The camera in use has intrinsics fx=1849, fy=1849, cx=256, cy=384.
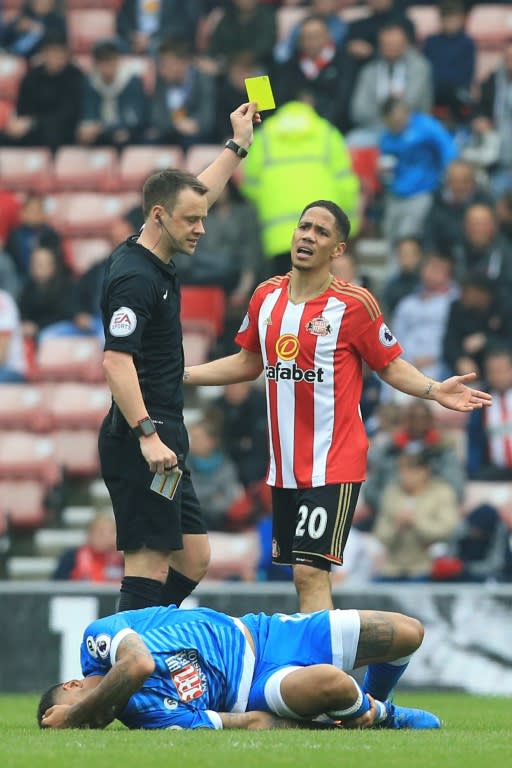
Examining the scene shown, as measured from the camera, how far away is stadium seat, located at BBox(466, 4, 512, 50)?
17.8 m

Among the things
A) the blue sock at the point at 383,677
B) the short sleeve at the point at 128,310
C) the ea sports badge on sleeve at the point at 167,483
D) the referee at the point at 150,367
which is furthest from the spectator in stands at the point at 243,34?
the blue sock at the point at 383,677

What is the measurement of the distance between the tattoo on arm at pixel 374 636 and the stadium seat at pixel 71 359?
28.4 ft

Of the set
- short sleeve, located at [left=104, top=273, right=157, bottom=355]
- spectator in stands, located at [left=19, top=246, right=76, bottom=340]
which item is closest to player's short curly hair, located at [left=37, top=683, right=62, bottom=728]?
short sleeve, located at [left=104, top=273, right=157, bottom=355]

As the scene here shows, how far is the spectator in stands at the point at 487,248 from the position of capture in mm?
15156

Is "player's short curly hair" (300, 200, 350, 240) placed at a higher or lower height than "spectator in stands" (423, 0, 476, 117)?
lower

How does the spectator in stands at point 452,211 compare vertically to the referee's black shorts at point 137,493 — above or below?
above

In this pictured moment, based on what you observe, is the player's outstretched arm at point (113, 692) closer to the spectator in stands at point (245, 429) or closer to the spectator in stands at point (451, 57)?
the spectator in stands at point (245, 429)

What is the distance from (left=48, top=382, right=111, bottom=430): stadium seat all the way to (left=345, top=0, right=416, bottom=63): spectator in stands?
13.1 feet

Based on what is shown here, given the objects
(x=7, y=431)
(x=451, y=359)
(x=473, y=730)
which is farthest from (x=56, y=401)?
(x=473, y=730)

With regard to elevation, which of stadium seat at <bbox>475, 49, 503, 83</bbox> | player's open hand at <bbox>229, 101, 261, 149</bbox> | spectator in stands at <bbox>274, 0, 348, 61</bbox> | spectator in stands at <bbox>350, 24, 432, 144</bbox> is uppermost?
spectator in stands at <bbox>274, 0, 348, 61</bbox>

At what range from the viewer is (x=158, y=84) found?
17609 mm

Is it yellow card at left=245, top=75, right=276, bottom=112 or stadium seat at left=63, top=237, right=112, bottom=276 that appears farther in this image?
stadium seat at left=63, top=237, right=112, bottom=276

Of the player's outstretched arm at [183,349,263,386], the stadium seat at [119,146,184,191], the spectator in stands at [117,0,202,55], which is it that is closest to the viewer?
the player's outstretched arm at [183,349,263,386]

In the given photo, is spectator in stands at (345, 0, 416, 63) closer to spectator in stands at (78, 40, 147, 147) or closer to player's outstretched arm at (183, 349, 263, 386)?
spectator in stands at (78, 40, 147, 147)
